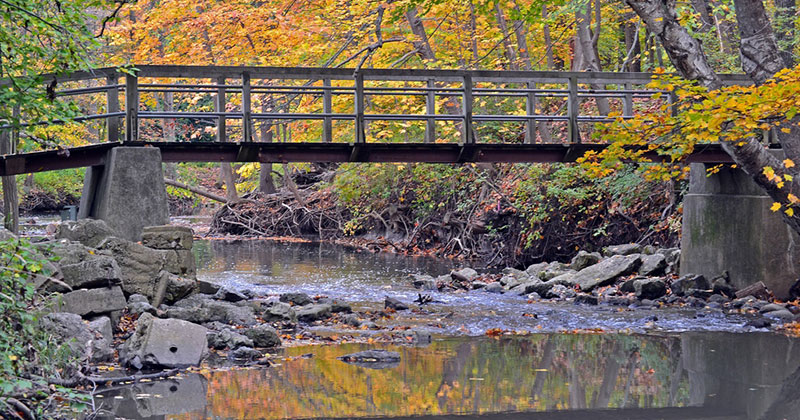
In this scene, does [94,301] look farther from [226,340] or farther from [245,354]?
[245,354]

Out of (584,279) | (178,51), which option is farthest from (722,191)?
(178,51)

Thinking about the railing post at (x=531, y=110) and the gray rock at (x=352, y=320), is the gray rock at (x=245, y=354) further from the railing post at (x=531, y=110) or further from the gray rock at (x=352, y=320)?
the railing post at (x=531, y=110)

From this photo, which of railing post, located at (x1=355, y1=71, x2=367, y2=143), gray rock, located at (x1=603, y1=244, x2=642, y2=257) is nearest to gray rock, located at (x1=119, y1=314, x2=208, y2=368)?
railing post, located at (x1=355, y1=71, x2=367, y2=143)

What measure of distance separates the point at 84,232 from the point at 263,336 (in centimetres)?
328

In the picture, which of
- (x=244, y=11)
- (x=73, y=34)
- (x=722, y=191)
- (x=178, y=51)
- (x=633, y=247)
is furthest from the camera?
(x=178, y=51)

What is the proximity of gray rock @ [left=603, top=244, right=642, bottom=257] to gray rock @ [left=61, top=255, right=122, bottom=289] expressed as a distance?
37.4 feet

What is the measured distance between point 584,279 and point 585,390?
813 cm

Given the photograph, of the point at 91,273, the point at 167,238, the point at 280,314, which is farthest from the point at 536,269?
the point at 91,273

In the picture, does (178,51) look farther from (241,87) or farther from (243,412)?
(243,412)

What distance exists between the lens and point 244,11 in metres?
24.3

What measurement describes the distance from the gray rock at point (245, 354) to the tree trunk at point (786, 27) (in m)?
11.5

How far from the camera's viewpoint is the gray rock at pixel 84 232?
40.8 ft

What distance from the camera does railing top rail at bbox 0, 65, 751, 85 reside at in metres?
14.3

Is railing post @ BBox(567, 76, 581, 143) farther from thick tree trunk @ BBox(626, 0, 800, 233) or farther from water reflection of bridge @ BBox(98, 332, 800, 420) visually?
water reflection of bridge @ BBox(98, 332, 800, 420)
